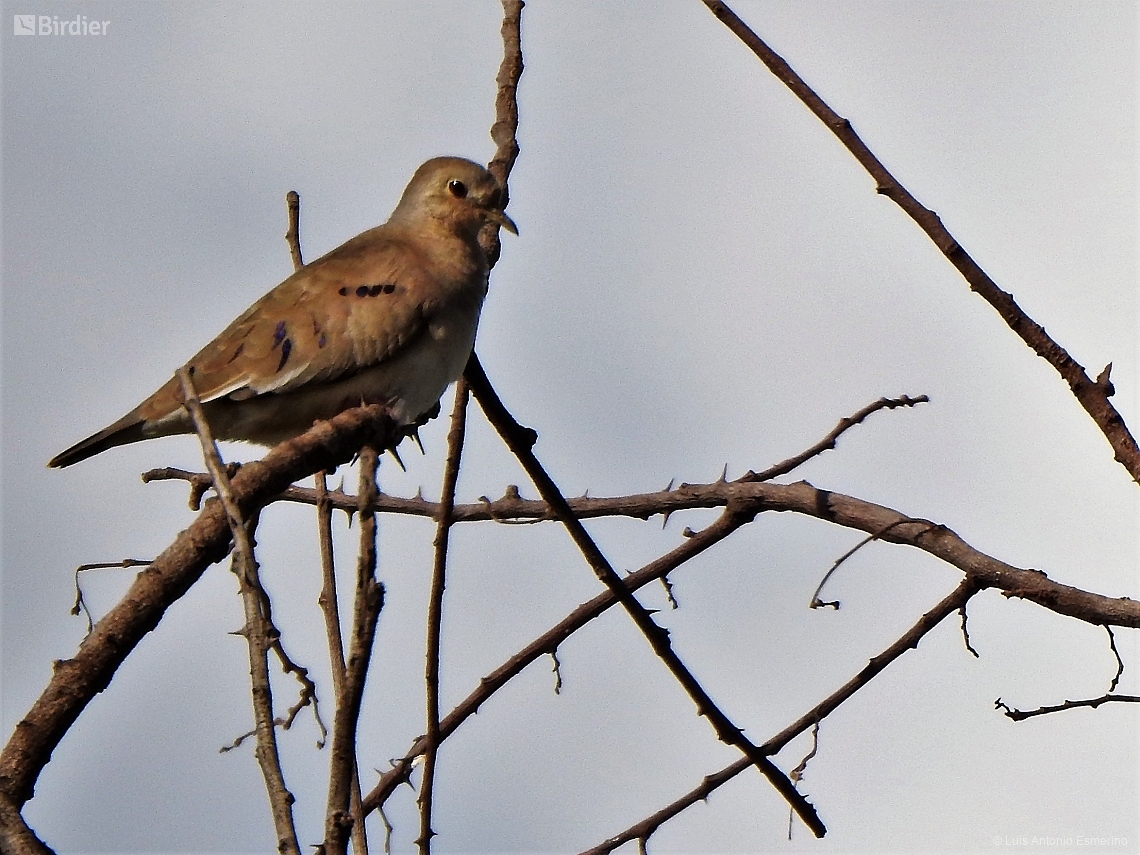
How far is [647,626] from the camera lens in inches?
190

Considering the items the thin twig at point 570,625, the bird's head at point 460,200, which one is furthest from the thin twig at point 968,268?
the bird's head at point 460,200

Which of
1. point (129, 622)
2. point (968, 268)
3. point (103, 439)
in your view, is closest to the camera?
point (129, 622)

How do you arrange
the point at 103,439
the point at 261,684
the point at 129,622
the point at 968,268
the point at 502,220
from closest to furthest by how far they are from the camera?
the point at 261,684 < the point at 129,622 < the point at 968,268 < the point at 103,439 < the point at 502,220

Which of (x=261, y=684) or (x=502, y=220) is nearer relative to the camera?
(x=261, y=684)

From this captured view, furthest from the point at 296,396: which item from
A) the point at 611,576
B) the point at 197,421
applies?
the point at 197,421

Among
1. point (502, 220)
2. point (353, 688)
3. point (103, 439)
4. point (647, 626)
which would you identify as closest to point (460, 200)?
point (502, 220)

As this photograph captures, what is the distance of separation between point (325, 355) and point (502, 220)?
1.43 metres

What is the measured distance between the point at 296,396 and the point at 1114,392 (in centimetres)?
321

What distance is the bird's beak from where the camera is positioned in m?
6.84

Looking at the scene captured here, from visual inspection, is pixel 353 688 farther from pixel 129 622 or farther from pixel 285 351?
pixel 285 351

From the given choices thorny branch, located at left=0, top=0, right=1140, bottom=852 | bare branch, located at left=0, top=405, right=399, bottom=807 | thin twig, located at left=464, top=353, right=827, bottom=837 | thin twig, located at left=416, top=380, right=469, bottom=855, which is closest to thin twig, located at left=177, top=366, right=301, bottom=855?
thorny branch, located at left=0, top=0, right=1140, bottom=852

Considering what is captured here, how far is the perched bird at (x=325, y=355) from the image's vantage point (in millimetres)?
5715

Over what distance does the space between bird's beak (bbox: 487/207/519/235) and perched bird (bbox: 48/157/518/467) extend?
569 mm

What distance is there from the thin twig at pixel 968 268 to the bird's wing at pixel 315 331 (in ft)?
7.49
